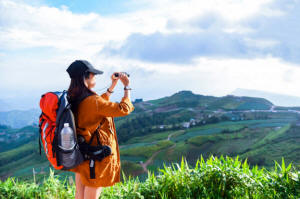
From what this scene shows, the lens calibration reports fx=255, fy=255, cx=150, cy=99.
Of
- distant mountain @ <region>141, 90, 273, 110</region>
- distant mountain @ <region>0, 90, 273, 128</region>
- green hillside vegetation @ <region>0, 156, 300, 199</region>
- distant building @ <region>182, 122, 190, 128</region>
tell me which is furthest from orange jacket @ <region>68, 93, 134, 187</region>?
distant mountain @ <region>141, 90, 273, 110</region>

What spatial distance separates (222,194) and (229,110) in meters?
58.3

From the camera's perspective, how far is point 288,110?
159 ft

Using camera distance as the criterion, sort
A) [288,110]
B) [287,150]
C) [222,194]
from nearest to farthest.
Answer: [222,194] < [287,150] < [288,110]

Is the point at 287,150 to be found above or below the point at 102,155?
below

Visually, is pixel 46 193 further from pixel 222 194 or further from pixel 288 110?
pixel 288 110

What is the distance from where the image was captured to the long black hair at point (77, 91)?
2482 mm

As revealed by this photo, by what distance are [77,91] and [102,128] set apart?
0.46 meters

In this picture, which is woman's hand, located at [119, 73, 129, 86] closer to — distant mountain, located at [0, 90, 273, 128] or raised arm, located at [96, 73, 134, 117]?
raised arm, located at [96, 73, 134, 117]

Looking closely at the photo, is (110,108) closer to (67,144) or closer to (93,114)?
(93,114)

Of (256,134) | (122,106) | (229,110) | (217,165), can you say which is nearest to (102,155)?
(122,106)

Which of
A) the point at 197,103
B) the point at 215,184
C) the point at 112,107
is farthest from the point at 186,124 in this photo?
the point at 112,107

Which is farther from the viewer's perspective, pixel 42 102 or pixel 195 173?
pixel 195 173

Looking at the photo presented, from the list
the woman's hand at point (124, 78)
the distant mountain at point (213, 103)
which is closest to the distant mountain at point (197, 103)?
the distant mountain at point (213, 103)

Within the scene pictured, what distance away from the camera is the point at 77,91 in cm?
250
